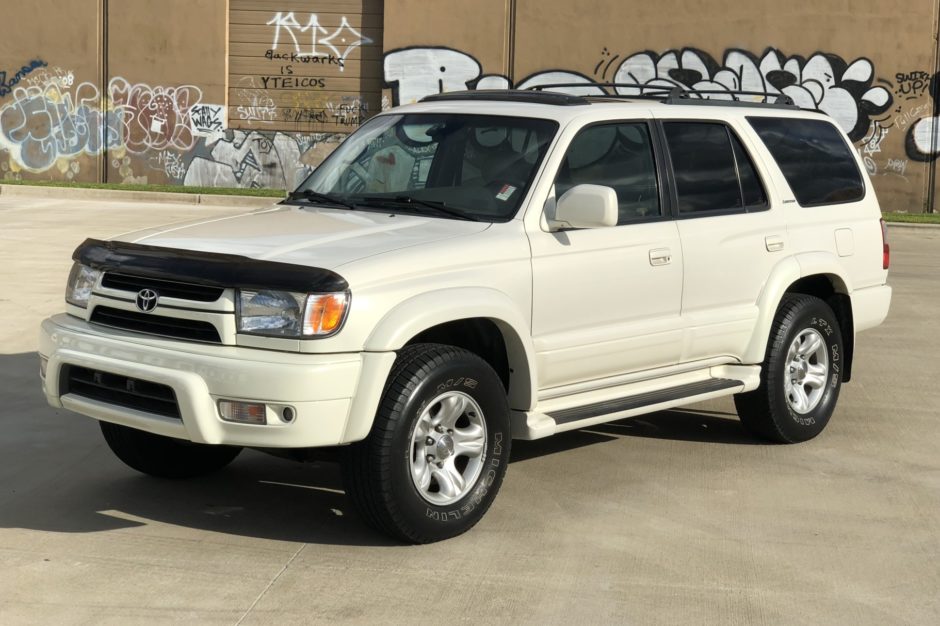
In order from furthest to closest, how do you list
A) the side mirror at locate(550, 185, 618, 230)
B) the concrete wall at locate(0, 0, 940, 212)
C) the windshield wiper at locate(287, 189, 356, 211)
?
the concrete wall at locate(0, 0, 940, 212) < the windshield wiper at locate(287, 189, 356, 211) < the side mirror at locate(550, 185, 618, 230)

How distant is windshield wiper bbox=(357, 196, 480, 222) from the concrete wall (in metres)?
19.4

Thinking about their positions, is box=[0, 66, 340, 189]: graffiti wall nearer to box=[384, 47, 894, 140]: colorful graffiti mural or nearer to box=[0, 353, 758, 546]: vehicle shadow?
box=[384, 47, 894, 140]: colorful graffiti mural

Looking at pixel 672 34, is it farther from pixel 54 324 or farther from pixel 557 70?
pixel 54 324

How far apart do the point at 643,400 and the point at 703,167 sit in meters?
1.32

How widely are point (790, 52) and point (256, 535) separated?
21.6 metres

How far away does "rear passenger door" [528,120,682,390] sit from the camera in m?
6.04

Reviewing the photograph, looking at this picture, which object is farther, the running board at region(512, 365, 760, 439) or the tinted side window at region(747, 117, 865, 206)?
the tinted side window at region(747, 117, 865, 206)

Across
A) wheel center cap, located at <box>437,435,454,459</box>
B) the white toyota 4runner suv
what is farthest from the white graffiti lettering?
wheel center cap, located at <box>437,435,454,459</box>

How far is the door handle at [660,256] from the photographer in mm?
6488

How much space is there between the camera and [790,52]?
82.8ft

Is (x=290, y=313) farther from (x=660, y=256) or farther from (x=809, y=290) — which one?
(x=809, y=290)

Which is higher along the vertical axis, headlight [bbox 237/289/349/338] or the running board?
headlight [bbox 237/289/349/338]

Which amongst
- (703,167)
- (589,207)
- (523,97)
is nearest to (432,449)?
(589,207)

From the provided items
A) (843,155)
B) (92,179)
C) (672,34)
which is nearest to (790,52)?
(672,34)
